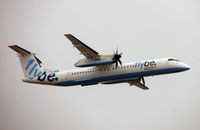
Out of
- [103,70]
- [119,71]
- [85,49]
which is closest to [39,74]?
[85,49]

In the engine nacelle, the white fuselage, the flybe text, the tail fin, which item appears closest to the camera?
the engine nacelle

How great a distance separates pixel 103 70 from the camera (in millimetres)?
30859

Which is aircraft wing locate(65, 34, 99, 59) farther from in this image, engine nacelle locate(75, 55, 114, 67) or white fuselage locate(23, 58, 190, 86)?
white fuselage locate(23, 58, 190, 86)

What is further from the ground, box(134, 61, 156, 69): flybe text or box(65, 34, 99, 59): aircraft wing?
box(65, 34, 99, 59): aircraft wing

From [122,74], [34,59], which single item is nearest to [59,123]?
[34,59]

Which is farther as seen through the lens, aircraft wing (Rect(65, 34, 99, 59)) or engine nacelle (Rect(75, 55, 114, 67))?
engine nacelle (Rect(75, 55, 114, 67))

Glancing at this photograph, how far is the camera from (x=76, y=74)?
31.8m

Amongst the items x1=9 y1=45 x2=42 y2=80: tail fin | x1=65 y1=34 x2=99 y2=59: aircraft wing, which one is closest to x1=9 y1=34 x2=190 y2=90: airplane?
x1=65 y1=34 x2=99 y2=59: aircraft wing

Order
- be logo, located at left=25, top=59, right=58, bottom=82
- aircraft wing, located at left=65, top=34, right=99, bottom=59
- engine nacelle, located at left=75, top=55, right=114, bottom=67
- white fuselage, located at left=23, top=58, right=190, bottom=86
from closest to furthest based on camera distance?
1. aircraft wing, located at left=65, top=34, right=99, bottom=59
2. engine nacelle, located at left=75, top=55, right=114, bottom=67
3. white fuselage, located at left=23, top=58, right=190, bottom=86
4. be logo, located at left=25, top=59, right=58, bottom=82

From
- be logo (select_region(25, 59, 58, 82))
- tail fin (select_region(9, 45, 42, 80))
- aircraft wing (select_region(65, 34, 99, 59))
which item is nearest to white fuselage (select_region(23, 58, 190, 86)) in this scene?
be logo (select_region(25, 59, 58, 82))

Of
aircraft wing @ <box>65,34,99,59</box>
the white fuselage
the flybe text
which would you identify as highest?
aircraft wing @ <box>65,34,99,59</box>

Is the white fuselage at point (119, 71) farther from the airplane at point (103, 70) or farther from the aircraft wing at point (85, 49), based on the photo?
the aircraft wing at point (85, 49)

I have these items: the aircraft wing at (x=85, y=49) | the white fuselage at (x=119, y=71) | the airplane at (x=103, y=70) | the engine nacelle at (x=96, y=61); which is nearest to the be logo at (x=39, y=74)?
the airplane at (x=103, y=70)

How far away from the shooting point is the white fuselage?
30062 mm
